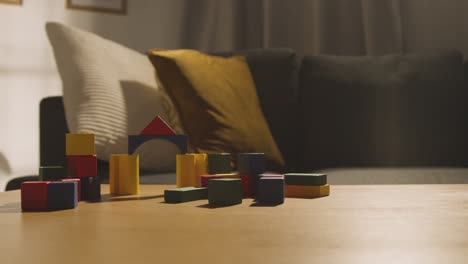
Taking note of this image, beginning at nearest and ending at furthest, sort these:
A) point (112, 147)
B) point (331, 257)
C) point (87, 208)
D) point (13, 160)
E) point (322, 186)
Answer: point (331, 257) → point (87, 208) → point (322, 186) → point (112, 147) → point (13, 160)

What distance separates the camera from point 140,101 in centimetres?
191

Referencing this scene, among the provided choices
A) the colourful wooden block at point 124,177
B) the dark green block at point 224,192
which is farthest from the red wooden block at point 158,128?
the dark green block at point 224,192

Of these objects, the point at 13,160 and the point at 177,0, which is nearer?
the point at 13,160

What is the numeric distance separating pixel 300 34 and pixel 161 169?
1323 millimetres

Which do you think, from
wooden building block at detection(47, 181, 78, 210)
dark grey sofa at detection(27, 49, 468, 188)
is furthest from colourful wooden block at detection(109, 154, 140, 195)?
dark grey sofa at detection(27, 49, 468, 188)

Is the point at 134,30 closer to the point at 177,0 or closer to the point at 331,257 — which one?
the point at 177,0

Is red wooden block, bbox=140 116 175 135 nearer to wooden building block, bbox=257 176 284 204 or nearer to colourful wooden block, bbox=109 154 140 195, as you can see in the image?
colourful wooden block, bbox=109 154 140 195

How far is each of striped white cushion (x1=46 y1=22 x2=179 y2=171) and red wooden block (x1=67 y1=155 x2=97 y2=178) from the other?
0.85 meters

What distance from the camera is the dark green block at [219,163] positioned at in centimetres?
104

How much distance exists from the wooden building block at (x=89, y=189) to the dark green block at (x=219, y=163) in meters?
0.23

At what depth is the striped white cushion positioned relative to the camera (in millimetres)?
1791

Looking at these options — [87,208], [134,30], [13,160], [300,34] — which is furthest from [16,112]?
[87,208]

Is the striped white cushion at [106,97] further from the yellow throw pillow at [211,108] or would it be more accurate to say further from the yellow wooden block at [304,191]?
the yellow wooden block at [304,191]

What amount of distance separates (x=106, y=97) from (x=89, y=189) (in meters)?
0.93
